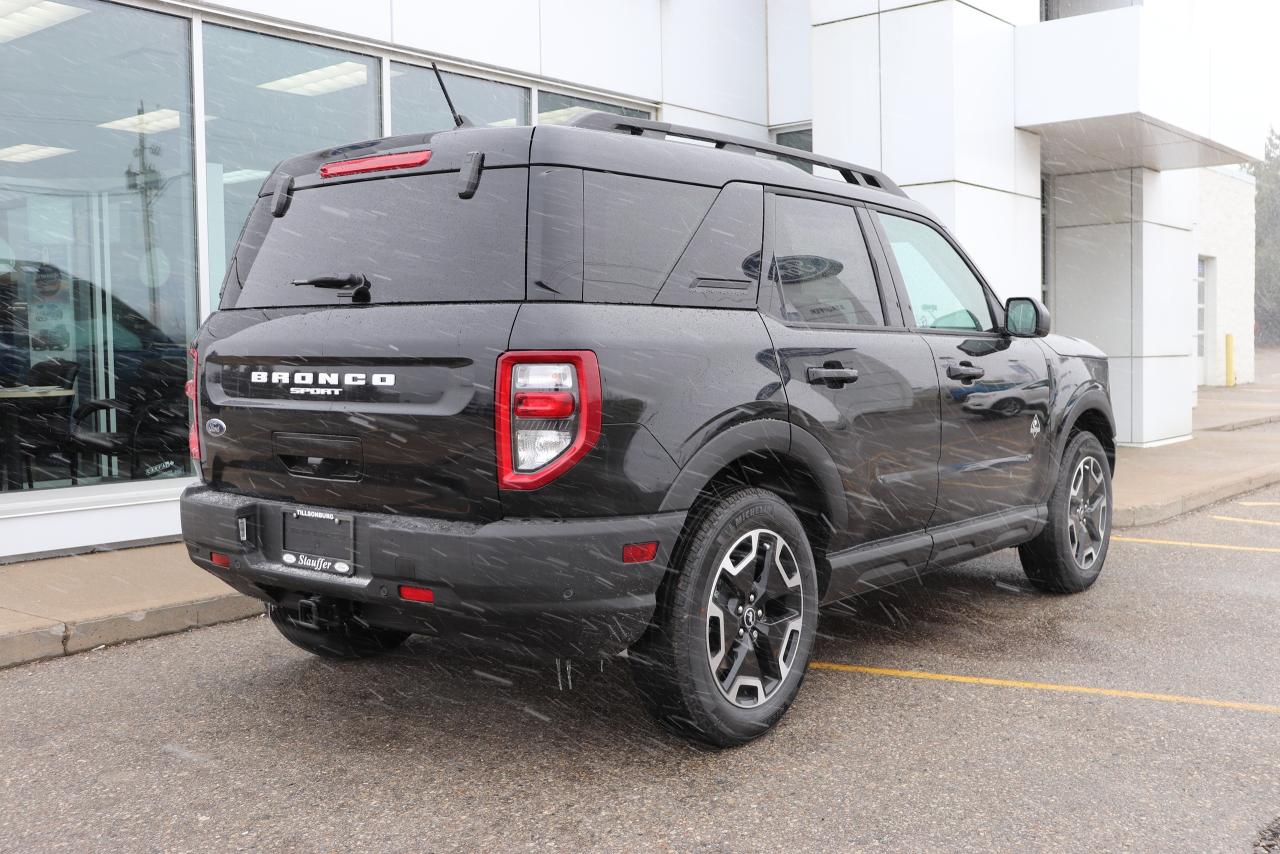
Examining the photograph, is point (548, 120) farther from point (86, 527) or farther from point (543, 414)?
point (543, 414)

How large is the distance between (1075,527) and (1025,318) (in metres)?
1.34

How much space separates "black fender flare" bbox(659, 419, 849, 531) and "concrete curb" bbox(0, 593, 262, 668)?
3.16m

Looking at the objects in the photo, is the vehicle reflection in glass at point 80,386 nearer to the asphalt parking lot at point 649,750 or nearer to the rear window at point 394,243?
the asphalt parking lot at point 649,750

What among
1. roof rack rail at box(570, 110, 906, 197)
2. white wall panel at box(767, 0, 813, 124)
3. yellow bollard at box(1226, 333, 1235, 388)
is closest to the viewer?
roof rack rail at box(570, 110, 906, 197)

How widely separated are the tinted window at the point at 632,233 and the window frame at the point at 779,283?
0.37m

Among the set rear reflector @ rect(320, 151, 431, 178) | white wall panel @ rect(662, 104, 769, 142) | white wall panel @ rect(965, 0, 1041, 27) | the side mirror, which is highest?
white wall panel @ rect(965, 0, 1041, 27)

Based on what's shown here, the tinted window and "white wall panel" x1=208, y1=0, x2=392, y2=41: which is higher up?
"white wall panel" x1=208, y1=0, x2=392, y2=41

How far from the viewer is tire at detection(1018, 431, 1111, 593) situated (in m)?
5.97

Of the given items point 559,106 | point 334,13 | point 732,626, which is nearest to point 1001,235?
point 559,106

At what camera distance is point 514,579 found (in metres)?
3.35

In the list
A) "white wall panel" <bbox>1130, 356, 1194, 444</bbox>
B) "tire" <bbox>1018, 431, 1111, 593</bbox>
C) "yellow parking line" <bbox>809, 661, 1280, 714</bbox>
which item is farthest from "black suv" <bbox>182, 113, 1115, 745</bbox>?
"white wall panel" <bbox>1130, 356, 1194, 444</bbox>

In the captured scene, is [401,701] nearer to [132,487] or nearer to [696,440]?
[696,440]

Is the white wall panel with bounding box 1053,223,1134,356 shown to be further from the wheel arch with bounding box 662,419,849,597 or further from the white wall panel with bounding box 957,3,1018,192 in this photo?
the wheel arch with bounding box 662,419,849,597

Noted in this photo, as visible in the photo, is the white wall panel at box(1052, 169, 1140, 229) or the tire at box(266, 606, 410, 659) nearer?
the tire at box(266, 606, 410, 659)
